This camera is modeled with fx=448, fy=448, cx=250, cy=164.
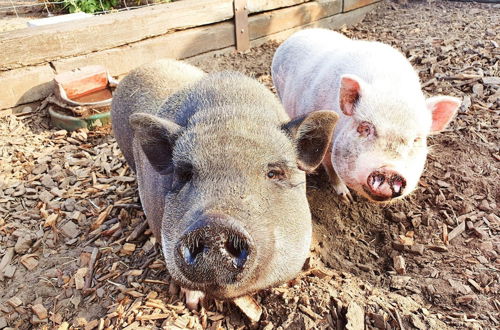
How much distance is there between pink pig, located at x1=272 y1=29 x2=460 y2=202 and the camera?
339 cm

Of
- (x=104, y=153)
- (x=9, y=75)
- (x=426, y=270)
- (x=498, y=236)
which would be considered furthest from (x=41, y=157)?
(x=498, y=236)

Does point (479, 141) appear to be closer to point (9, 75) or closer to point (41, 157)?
point (41, 157)

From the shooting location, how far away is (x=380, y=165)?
11.0 feet

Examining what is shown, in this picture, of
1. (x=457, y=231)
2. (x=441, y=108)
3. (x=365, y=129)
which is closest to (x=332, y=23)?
(x=441, y=108)

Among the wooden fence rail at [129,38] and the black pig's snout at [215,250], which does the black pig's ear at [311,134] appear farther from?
the wooden fence rail at [129,38]

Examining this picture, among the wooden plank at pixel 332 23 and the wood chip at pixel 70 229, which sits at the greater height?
the wooden plank at pixel 332 23

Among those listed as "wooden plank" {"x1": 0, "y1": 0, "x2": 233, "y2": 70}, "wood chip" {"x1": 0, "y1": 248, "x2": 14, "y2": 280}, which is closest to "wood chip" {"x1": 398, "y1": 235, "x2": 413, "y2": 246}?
"wood chip" {"x1": 0, "y1": 248, "x2": 14, "y2": 280}

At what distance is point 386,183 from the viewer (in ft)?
11.0

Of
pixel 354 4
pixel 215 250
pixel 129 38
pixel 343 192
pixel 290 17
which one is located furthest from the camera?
pixel 354 4

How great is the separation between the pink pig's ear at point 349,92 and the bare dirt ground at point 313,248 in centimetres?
96

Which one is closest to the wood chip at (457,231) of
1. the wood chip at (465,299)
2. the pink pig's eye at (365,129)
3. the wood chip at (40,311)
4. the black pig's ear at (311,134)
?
the wood chip at (465,299)

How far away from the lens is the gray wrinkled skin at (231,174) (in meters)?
2.16

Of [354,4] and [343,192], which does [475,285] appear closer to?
[343,192]

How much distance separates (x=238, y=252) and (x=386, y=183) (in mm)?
1725
